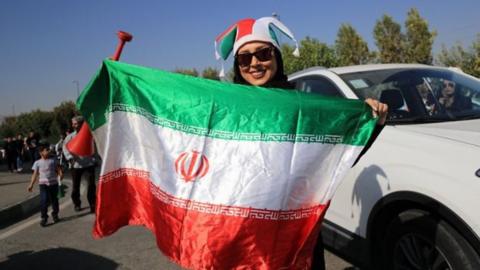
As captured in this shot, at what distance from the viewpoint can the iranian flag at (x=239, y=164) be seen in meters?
2.08

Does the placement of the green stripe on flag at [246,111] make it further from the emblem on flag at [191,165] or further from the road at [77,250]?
the road at [77,250]

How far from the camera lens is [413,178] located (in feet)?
9.16

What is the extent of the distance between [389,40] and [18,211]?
120 ft

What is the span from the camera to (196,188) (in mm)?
2113

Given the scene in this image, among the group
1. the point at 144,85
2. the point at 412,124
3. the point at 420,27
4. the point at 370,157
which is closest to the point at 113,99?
the point at 144,85

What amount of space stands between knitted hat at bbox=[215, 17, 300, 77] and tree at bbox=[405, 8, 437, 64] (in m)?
37.0

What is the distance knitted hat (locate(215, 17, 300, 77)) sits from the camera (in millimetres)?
2350

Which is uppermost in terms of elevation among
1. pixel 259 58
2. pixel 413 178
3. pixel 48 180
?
pixel 259 58

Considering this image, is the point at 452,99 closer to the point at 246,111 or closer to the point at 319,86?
the point at 319,86

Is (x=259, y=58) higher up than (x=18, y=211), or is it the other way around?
(x=259, y=58)

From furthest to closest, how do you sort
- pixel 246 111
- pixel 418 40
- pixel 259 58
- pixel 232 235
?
pixel 418 40 → pixel 259 58 → pixel 246 111 → pixel 232 235

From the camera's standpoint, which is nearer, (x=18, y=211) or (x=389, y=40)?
(x=18, y=211)

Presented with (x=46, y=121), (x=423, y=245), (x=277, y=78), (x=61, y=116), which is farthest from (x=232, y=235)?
(x=46, y=121)

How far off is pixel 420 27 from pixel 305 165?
129ft
